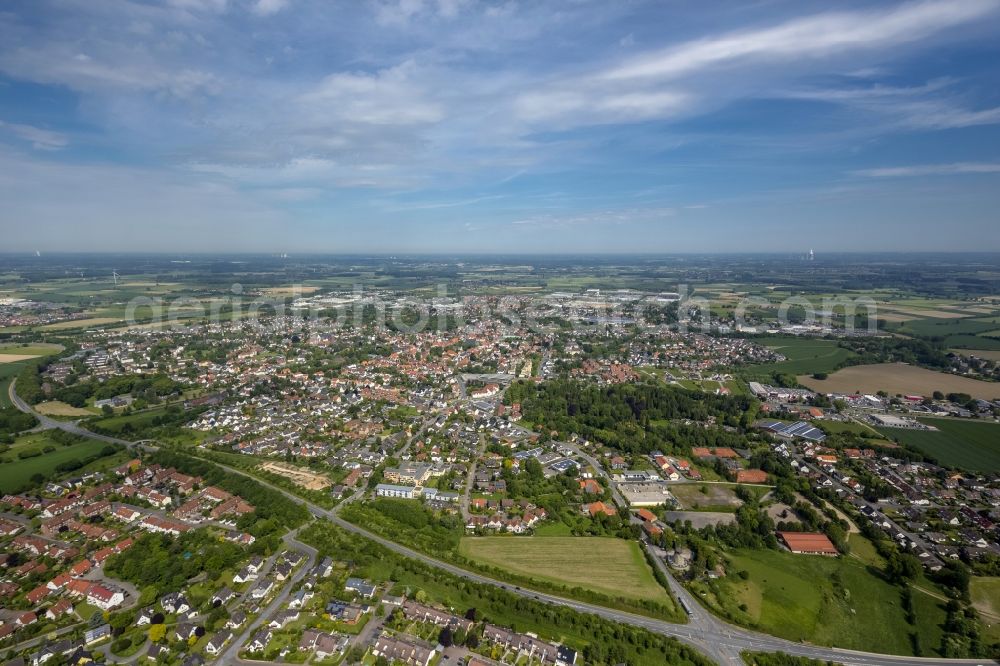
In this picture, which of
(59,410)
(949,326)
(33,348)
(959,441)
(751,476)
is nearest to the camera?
(751,476)

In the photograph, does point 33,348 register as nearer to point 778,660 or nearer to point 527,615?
point 527,615

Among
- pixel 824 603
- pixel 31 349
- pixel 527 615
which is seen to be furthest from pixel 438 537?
pixel 31 349

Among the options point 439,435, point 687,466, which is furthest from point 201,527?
point 687,466

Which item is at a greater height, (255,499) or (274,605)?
(255,499)

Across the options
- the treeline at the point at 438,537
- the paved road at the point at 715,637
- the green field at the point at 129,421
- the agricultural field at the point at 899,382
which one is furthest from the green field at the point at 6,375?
the agricultural field at the point at 899,382

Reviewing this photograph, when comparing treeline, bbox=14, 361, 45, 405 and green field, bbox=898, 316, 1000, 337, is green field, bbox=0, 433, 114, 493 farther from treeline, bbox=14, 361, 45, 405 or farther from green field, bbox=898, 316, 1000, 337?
green field, bbox=898, 316, 1000, 337

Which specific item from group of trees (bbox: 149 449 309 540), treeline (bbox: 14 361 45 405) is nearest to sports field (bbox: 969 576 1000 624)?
group of trees (bbox: 149 449 309 540)

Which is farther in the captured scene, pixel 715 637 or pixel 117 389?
pixel 117 389
